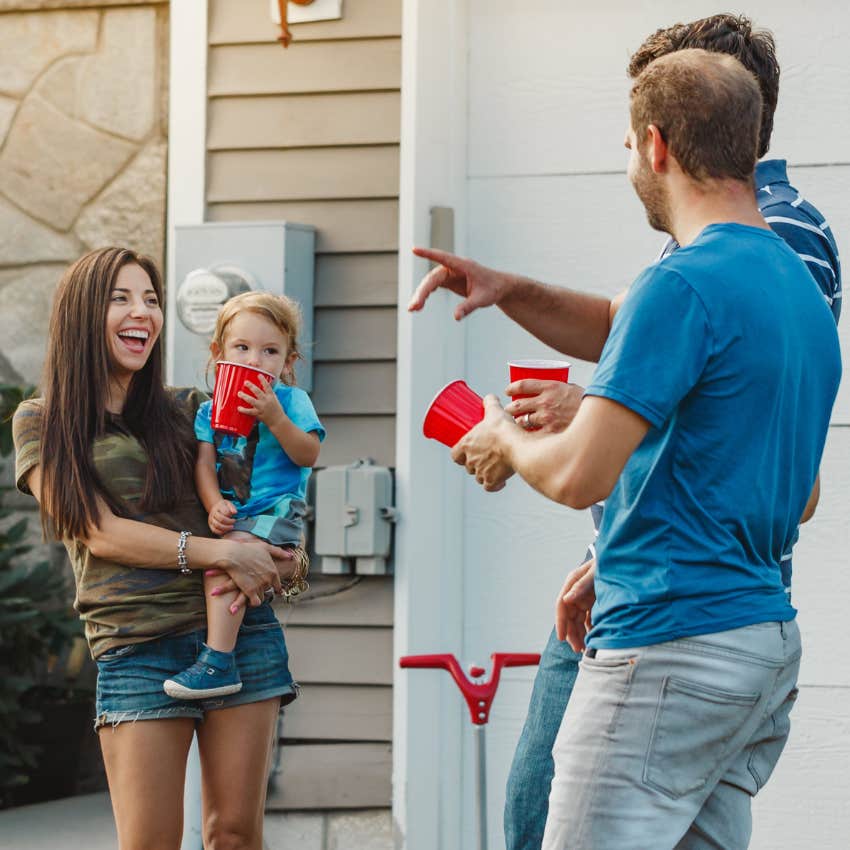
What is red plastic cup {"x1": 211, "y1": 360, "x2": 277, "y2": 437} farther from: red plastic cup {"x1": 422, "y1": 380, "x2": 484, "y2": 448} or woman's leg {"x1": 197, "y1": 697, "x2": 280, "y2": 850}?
red plastic cup {"x1": 422, "y1": 380, "x2": 484, "y2": 448}

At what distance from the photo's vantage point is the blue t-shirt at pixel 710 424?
5.74 ft

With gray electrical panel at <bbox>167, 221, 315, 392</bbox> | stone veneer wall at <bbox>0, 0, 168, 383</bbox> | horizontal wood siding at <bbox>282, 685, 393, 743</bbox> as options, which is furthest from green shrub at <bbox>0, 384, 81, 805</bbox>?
horizontal wood siding at <bbox>282, 685, 393, 743</bbox>

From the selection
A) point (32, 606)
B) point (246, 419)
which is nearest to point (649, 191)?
point (246, 419)

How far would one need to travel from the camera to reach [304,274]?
3.71m

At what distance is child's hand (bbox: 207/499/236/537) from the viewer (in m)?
2.76

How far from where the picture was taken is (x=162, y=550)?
2.67 m

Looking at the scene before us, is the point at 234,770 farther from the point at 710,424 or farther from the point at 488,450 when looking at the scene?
the point at 710,424

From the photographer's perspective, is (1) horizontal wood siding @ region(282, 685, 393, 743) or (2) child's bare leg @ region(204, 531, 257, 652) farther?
(1) horizontal wood siding @ region(282, 685, 393, 743)

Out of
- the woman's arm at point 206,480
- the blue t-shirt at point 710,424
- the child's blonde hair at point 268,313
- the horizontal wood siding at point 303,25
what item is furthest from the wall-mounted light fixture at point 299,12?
the blue t-shirt at point 710,424

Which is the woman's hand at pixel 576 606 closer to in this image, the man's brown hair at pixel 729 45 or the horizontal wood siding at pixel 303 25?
the man's brown hair at pixel 729 45

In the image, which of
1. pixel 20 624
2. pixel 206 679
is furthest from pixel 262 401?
pixel 20 624

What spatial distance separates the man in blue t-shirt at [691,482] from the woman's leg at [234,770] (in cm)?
100

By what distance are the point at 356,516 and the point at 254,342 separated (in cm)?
86

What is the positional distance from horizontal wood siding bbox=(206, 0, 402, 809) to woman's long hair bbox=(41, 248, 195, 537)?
2.92 feet
